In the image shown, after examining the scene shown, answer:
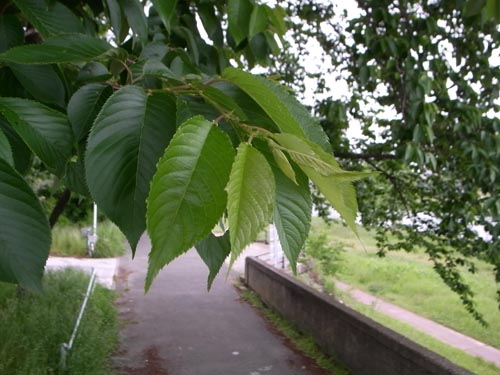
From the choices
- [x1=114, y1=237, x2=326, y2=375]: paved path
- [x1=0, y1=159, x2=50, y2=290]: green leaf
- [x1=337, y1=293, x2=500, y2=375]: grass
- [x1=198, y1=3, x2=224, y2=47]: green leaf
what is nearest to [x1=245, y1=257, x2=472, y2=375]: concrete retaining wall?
[x1=114, y1=237, x2=326, y2=375]: paved path

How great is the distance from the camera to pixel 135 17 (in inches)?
60.4

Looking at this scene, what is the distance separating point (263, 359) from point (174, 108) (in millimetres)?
5764

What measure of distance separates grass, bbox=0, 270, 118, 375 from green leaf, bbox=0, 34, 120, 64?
10.3 feet

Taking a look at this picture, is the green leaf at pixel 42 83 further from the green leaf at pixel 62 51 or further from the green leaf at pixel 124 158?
the green leaf at pixel 124 158

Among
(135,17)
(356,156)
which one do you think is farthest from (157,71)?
(356,156)

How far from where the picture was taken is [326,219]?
7496mm

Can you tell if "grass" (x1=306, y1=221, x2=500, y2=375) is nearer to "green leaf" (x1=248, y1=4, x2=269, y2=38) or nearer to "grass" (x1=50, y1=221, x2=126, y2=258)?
"grass" (x1=50, y1=221, x2=126, y2=258)

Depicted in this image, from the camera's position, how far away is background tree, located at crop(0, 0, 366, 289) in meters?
0.52

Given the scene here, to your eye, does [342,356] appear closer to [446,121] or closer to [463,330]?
[446,121]

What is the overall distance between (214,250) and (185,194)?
0.31m

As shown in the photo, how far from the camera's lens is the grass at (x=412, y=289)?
8.12 meters

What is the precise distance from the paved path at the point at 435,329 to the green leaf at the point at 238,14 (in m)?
7.21

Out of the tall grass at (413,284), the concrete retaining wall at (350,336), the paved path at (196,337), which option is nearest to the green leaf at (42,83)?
the paved path at (196,337)

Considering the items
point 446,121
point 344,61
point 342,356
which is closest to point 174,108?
point 446,121
